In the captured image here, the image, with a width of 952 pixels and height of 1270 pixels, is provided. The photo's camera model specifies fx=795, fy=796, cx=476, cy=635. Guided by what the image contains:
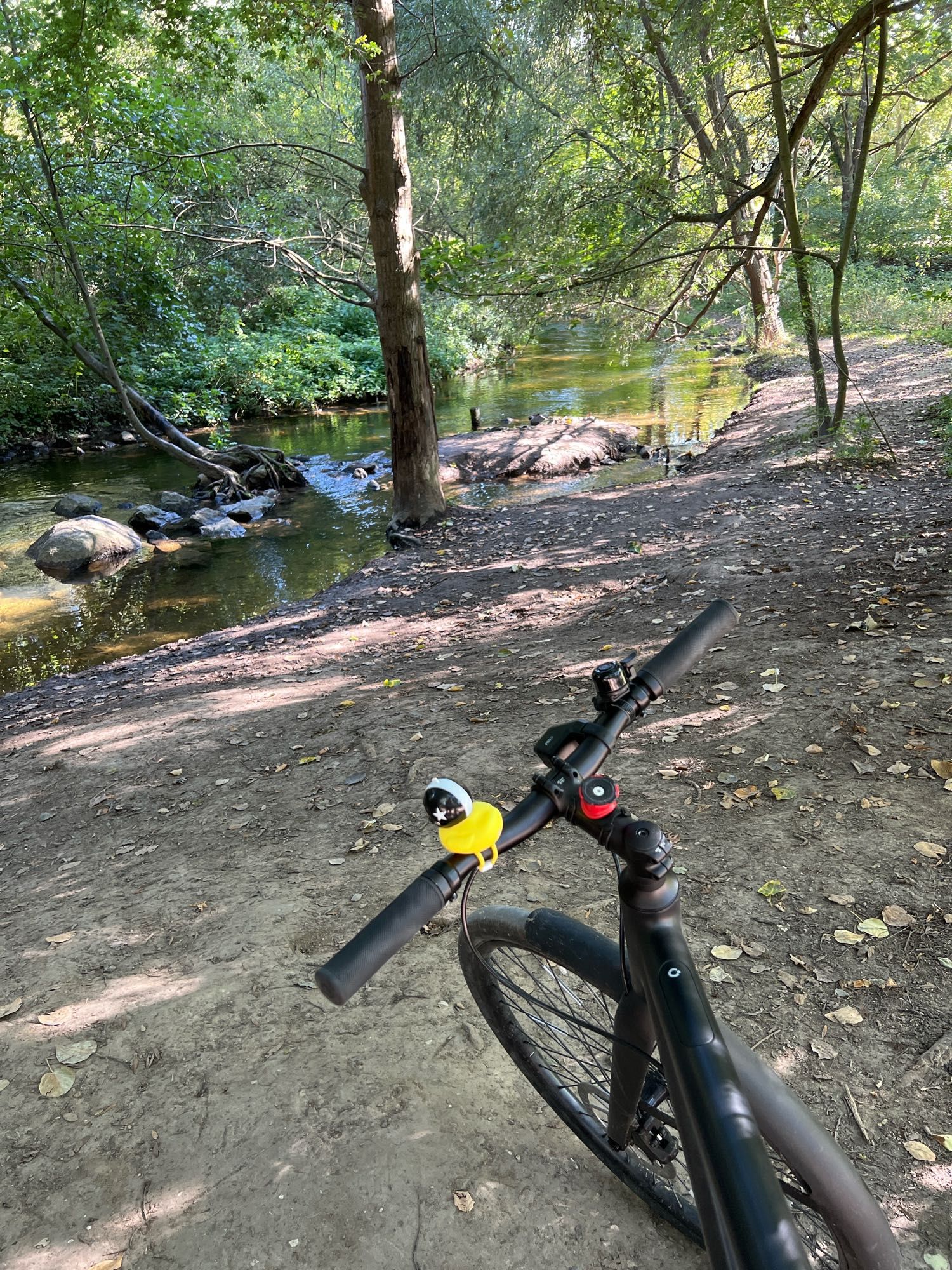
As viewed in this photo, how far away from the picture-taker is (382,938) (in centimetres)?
121

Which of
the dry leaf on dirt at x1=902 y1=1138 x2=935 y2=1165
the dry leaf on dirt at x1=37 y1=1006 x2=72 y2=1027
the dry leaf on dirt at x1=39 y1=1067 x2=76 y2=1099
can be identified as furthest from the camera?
the dry leaf on dirt at x1=37 y1=1006 x2=72 y2=1027

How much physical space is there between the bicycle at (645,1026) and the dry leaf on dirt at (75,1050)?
163 centimetres

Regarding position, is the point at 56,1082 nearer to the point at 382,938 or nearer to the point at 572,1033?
the point at 572,1033

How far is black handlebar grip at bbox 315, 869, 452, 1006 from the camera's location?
1.17 metres

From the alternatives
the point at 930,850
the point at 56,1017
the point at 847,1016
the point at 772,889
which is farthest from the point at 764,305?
the point at 56,1017

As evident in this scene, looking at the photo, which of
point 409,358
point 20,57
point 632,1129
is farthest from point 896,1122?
point 20,57

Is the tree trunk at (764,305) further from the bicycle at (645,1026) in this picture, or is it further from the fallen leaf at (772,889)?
the bicycle at (645,1026)

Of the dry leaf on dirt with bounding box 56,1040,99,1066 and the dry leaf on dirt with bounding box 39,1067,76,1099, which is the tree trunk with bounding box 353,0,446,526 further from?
the dry leaf on dirt with bounding box 39,1067,76,1099

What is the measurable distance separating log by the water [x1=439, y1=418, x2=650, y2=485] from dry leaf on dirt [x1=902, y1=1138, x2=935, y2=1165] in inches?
563

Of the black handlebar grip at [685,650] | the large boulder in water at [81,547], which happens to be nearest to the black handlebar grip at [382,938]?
the black handlebar grip at [685,650]

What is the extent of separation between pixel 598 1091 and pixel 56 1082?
1932mm

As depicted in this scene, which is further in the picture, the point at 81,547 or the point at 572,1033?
the point at 81,547

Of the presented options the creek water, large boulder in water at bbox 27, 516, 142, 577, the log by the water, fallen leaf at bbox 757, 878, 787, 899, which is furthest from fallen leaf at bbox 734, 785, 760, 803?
the log by the water

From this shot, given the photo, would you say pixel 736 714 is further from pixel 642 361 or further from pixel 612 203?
pixel 642 361
